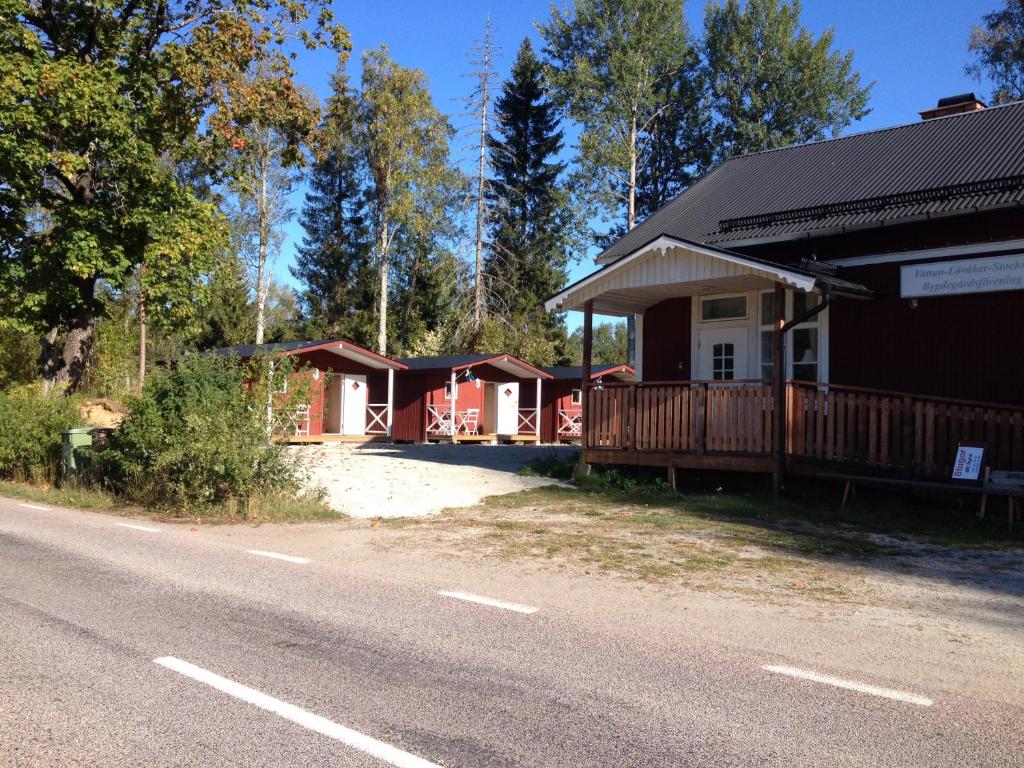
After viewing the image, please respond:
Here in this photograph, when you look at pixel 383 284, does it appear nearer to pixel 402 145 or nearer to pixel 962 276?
pixel 402 145

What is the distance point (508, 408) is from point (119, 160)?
18.7m

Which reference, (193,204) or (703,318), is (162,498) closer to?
(703,318)

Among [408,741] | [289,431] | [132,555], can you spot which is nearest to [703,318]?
[289,431]

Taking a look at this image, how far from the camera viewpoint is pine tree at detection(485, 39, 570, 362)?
145 feet

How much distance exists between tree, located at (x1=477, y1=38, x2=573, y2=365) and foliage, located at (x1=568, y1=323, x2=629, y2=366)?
18.6 feet

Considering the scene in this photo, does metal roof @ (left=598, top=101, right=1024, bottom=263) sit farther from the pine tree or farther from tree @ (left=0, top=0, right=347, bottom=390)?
the pine tree

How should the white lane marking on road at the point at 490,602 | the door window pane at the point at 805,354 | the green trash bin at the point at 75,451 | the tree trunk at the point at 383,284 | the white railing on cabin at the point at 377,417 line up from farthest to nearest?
the tree trunk at the point at 383,284
the white railing on cabin at the point at 377,417
the green trash bin at the point at 75,451
the door window pane at the point at 805,354
the white lane marking on road at the point at 490,602

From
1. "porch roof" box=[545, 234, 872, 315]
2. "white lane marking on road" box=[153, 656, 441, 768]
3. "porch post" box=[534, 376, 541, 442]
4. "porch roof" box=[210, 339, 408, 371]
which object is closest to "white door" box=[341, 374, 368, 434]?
"porch roof" box=[210, 339, 408, 371]

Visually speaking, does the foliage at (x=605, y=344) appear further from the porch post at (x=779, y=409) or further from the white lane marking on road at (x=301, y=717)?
the white lane marking on road at (x=301, y=717)

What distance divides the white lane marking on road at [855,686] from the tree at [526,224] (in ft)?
122

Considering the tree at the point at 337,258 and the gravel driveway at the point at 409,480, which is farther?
the tree at the point at 337,258

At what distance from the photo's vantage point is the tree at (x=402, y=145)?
39062 mm

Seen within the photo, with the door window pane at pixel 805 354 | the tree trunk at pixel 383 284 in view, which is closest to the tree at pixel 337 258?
the tree trunk at pixel 383 284

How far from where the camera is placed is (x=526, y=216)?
156ft
